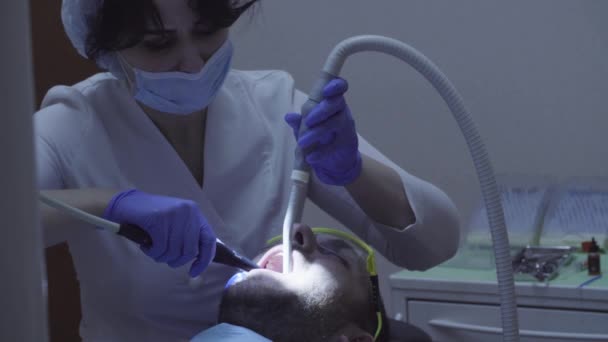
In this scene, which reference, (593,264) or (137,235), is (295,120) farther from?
(593,264)

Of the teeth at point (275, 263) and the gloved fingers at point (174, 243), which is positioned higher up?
the gloved fingers at point (174, 243)

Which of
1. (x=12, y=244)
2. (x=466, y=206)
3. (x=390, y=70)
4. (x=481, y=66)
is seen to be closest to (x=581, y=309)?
(x=466, y=206)

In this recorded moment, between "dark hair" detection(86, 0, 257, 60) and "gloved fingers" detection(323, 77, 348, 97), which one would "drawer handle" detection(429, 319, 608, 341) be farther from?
"dark hair" detection(86, 0, 257, 60)

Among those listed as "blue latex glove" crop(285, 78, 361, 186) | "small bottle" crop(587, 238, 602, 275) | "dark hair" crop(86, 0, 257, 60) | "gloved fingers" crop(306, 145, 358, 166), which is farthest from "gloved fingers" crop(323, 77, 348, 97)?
"small bottle" crop(587, 238, 602, 275)

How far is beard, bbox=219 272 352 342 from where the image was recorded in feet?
4.44

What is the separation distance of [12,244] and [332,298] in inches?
40.2

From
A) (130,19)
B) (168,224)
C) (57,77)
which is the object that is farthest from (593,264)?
(57,77)

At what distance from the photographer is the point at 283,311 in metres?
1.36

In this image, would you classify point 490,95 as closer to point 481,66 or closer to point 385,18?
point 481,66

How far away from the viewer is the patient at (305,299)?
1357 mm

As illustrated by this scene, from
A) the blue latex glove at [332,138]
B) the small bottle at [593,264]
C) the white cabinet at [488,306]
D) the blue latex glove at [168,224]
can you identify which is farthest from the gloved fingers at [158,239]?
the small bottle at [593,264]

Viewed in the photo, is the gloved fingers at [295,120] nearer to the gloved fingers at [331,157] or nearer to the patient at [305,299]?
the gloved fingers at [331,157]

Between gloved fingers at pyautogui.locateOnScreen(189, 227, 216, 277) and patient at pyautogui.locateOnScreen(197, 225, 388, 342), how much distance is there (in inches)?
3.7

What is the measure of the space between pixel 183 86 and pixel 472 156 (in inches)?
21.8
